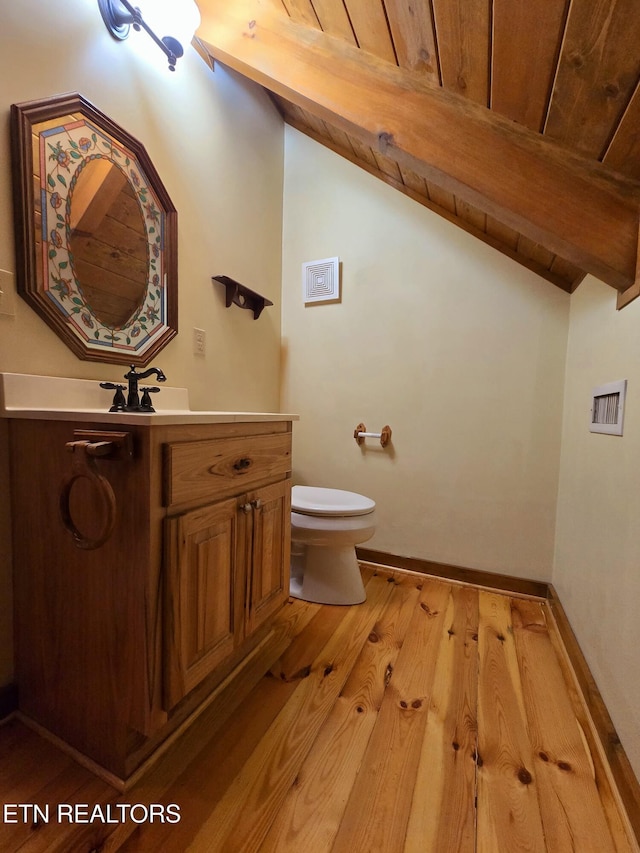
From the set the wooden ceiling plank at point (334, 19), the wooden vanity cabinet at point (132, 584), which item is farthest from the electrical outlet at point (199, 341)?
the wooden ceiling plank at point (334, 19)

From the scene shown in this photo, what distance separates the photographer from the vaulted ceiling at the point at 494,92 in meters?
0.77

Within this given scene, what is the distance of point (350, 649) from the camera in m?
1.29

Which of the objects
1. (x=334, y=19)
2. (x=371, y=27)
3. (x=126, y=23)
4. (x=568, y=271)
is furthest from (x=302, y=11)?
(x=568, y=271)

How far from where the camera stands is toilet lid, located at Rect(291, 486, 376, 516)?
1505 millimetres

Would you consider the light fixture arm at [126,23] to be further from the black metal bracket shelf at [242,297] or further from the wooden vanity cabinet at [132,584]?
the wooden vanity cabinet at [132,584]

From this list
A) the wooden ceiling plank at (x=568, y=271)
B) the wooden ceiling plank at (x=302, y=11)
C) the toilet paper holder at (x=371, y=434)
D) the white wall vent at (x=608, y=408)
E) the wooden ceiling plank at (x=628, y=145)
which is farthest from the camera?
the toilet paper holder at (x=371, y=434)

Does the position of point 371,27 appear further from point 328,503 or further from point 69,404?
point 328,503

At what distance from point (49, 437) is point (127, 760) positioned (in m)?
0.76

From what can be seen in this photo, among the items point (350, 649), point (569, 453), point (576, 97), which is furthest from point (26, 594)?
point (569, 453)

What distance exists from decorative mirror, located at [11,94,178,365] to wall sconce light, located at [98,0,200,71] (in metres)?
0.31

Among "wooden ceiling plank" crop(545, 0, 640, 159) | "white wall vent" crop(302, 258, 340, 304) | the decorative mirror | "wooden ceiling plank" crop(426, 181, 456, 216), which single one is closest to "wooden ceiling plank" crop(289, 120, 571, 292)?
"wooden ceiling plank" crop(426, 181, 456, 216)

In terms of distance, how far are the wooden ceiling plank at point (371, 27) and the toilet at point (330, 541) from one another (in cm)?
154

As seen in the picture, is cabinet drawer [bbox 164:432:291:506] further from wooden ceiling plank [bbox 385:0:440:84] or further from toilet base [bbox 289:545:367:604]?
wooden ceiling plank [bbox 385:0:440:84]

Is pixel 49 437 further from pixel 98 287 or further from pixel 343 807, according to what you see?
pixel 343 807
